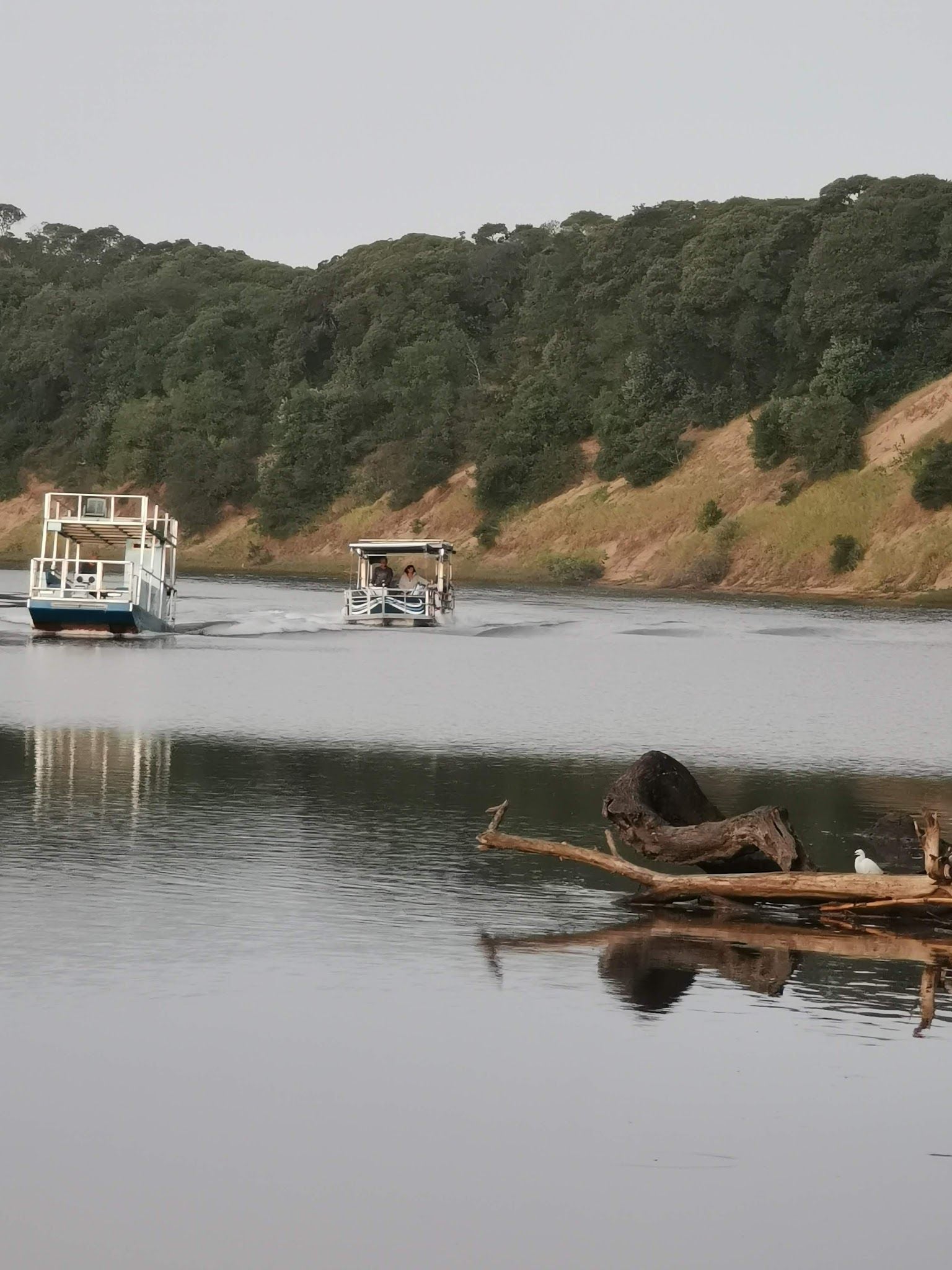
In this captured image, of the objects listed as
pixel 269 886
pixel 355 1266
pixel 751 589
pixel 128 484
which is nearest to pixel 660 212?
pixel 751 589

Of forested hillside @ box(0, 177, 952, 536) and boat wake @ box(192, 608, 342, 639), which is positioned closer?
boat wake @ box(192, 608, 342, 639)

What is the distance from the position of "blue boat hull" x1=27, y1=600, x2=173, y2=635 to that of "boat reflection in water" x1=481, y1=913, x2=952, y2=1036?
36828mm

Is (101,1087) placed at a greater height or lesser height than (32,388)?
lesser

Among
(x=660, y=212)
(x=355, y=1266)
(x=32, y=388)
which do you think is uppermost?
(x=660, y=212)

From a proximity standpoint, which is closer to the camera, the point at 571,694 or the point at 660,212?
the point at 571,694

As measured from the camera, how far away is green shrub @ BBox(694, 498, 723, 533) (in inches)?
3757

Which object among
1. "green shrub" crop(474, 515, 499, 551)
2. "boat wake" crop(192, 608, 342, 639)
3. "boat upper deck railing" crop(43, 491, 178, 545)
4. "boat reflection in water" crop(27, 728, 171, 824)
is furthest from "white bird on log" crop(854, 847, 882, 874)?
"green shrub" crop(474, 515, 499, 551)

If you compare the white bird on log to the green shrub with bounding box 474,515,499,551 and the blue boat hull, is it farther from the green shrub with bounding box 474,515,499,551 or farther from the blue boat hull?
the green shrub with bounding box 474,515,499,551

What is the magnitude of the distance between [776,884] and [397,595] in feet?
147

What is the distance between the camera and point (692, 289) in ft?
340

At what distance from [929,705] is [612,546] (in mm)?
66093

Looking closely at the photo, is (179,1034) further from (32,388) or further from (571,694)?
(32,388)

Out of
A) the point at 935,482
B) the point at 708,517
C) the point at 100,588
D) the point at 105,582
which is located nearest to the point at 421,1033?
the point at 100,588

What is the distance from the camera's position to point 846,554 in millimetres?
87250
